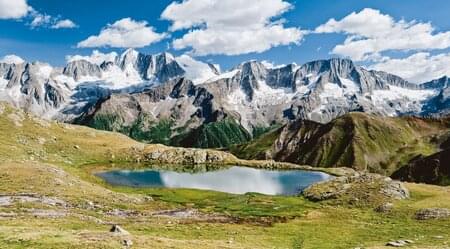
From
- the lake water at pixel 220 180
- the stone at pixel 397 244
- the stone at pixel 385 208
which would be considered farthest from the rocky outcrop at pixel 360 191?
the stone at pixel 397 244

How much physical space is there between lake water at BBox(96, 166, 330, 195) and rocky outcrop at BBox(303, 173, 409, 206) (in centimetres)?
1826

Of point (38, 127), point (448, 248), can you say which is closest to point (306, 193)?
point (448, 248)

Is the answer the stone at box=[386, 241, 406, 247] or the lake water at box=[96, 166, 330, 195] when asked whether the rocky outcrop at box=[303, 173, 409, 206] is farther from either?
the stone at box=[386, 241, 406, 247]

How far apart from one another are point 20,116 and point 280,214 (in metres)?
135

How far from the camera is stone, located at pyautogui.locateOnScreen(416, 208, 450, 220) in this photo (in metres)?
84.6

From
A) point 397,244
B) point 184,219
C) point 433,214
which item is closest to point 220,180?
point 184,219

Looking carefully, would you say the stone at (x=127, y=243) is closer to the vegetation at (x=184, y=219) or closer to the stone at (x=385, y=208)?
the vegetation at (x=184, y=219)

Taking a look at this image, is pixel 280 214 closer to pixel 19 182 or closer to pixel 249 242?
pixel 249 242

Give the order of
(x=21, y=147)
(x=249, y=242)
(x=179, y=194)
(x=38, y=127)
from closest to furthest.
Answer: (x=249, y=242), (x=179, y=194), (x=21, y=147), (x=38, y=127)

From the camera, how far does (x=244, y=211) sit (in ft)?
313

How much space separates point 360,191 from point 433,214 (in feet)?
82.7

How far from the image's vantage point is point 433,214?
85562 mm

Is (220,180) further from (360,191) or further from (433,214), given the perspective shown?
(433,214)

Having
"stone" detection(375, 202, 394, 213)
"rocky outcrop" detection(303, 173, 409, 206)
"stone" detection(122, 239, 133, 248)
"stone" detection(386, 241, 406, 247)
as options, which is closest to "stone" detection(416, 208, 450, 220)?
"stone" detection(375, 202, 394, 213)
